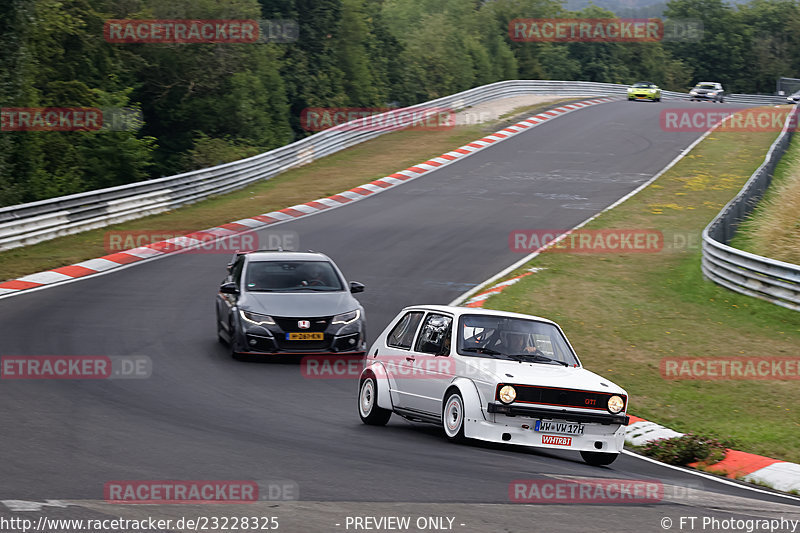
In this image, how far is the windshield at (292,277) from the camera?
16.1 metres

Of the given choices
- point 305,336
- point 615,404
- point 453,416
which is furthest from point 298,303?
point 615,404

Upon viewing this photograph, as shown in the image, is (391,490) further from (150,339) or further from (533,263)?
(533,263)

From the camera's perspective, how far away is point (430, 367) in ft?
36.1

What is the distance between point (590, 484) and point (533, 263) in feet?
50.2

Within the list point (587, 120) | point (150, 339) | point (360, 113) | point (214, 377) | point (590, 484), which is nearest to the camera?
point (590, 484)

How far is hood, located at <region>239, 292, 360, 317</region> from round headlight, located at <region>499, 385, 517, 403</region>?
18.4ft

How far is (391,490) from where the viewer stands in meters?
7.95

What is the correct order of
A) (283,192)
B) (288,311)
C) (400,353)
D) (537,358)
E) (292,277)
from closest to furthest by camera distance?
1. (537,358)
2. (400,353)
3. (288,311)
4. (292,277)
5. (283,192)

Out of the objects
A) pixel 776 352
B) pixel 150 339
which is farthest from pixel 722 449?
pixel 150 339

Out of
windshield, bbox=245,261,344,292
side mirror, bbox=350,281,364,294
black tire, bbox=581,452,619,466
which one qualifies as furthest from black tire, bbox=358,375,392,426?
windshield, bbox=245,261,344,292

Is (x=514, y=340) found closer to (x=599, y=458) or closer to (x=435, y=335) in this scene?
(x=435, y=335)

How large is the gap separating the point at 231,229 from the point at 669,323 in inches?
502

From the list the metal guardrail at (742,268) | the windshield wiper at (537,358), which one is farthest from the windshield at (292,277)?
the metal guardrail at (742,268)

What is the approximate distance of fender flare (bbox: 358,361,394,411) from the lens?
37.5ft
